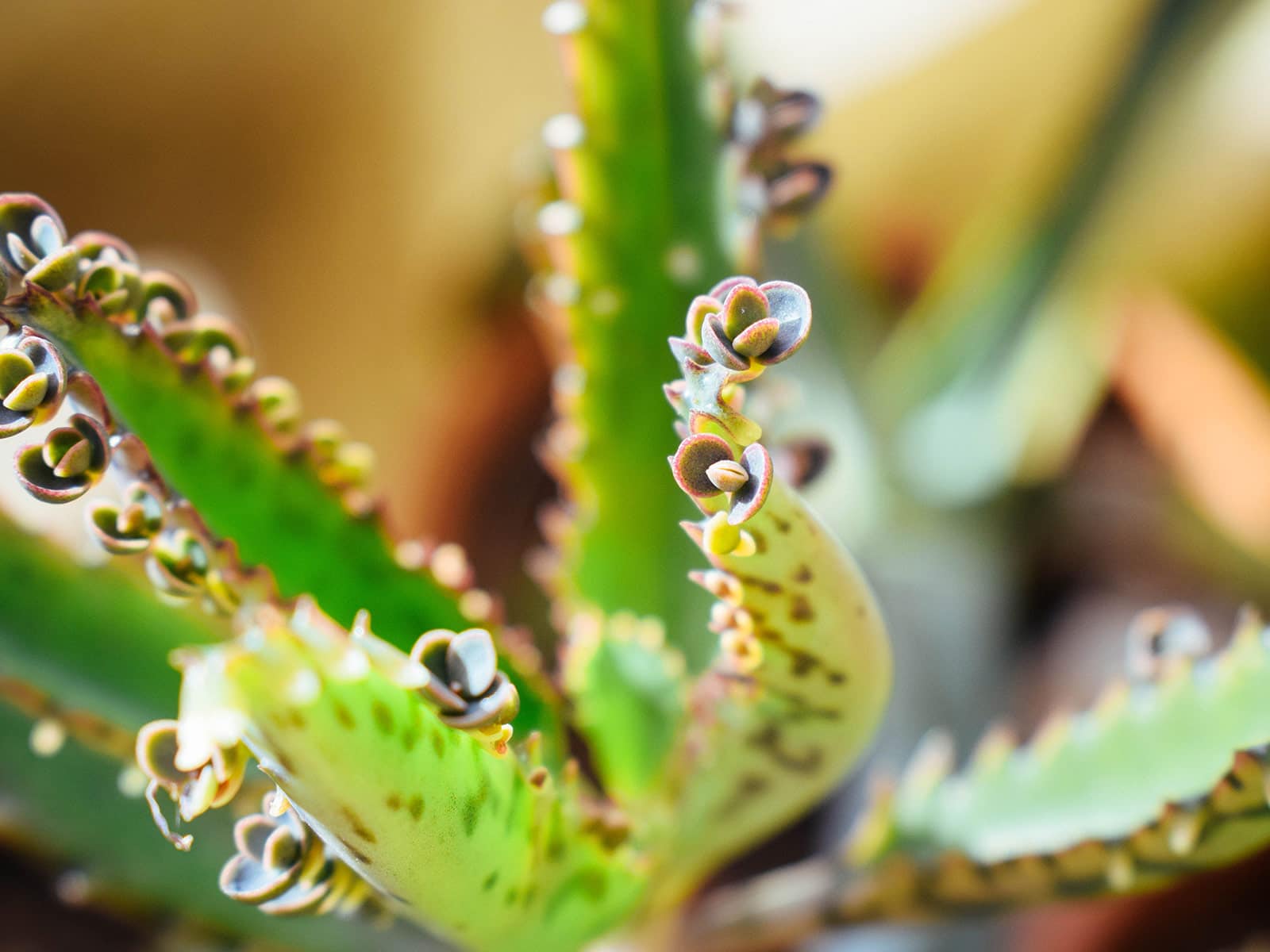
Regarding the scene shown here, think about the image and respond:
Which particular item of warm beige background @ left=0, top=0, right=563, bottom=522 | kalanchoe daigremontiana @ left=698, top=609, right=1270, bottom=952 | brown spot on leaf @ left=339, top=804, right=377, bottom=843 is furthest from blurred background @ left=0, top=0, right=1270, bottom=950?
brown spot on leaf @ left=339, top=804, right=377, bottom=843

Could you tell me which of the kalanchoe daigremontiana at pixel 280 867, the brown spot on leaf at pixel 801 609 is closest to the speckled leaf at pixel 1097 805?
the brown spot on leaf at pixel 801 609

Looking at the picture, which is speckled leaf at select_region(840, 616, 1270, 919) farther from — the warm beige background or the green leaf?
the warm beige background

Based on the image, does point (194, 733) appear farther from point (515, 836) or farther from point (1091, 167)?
point (1091, 167)

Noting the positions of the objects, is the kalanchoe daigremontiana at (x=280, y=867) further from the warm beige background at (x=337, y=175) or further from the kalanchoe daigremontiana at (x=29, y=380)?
the warm beige background at (x=337, y=175)

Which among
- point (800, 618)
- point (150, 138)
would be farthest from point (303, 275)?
point (800, 618)

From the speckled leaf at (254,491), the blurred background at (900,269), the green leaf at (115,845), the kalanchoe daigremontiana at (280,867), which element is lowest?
the kalanchoe daigremontiana at (280,867)

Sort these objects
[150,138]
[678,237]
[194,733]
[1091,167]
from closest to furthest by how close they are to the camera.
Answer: [194,733] < [678,237] < [1091,167] < [150,138]

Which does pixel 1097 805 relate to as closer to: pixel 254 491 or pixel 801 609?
pixel 801 609

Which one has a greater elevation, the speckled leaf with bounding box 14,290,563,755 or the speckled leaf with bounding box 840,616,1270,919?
the speckled leaf with bounding box 14,290,563,755
